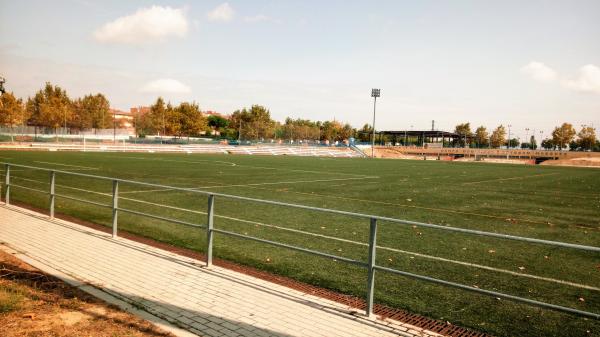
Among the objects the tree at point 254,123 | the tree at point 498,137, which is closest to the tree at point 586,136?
the tree at point 498,137

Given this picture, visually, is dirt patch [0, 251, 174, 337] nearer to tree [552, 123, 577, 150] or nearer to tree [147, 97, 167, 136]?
tree [147, 97, 167, 136]

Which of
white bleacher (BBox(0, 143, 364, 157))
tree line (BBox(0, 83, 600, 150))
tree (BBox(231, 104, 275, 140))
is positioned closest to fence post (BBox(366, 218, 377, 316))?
white bleacher (BBox(0, 143, 364, 157))

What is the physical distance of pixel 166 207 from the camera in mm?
13594

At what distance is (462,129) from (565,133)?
35.4 m

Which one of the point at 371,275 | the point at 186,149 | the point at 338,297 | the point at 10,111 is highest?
the point at 10,111

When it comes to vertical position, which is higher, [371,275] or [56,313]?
[371,275]

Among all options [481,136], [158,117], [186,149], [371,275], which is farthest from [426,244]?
[481,136]

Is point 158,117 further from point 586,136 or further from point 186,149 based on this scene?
point 586,136

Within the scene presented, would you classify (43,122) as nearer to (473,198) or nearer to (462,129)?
(473,198)

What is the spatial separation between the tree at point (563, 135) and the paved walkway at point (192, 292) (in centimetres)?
14611

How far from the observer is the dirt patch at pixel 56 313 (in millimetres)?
4578

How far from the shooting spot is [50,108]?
7806 cm

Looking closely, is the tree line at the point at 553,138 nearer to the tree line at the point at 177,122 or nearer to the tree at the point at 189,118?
the tree line at the point at 177,122

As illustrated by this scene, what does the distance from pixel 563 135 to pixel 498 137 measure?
22329mm
